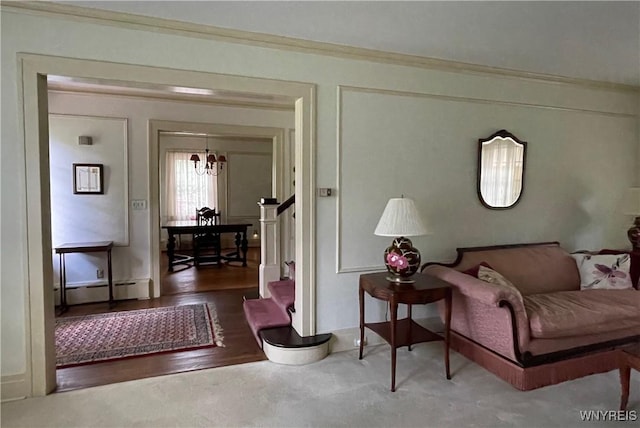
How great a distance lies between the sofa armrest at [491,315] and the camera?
2.61 metres

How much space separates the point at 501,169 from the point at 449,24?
160 cm

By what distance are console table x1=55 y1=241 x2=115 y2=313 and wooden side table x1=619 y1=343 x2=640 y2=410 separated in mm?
4672

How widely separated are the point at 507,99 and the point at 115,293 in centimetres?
481

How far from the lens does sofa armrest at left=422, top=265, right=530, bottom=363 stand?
2.61m

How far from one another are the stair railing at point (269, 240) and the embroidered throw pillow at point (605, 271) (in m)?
3.04

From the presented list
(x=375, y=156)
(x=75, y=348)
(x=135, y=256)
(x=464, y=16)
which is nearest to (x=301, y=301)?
(x=375, y=156)

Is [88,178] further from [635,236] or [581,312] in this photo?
[635,236]

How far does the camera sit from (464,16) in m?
2.62

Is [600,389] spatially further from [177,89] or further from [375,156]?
[177,89]

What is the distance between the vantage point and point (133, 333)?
3609 millimetres

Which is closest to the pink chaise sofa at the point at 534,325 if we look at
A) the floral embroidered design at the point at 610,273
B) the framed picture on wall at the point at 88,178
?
the floral embroidered design at the point at 610,273

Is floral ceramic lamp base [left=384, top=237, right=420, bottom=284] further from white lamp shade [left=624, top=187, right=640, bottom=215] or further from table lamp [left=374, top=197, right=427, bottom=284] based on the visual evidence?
white lamp shade [left=624, top=187, right=640, bottom=215]

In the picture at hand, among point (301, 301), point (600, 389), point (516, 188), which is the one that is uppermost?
point (516, 188)

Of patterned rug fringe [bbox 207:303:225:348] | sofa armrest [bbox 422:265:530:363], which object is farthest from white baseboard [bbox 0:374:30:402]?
sofa armrest [bbox 422:265:530:363]
